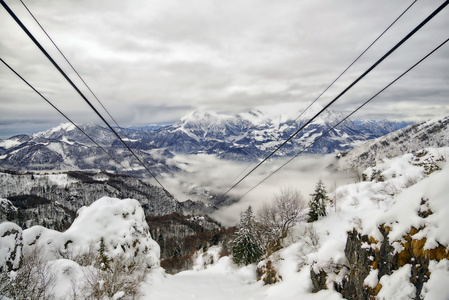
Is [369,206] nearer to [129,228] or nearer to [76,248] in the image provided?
[129,228]

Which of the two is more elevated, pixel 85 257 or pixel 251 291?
pixel 85 257

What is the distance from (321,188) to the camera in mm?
42844

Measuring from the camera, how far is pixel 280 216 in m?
41.1

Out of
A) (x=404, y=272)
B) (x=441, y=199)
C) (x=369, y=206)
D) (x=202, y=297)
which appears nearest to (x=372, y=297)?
(x=404, y=272)

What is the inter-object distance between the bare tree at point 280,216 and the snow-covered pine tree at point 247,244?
35.0 feet

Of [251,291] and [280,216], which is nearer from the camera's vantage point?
[251,291]

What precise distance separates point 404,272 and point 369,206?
95.1ft

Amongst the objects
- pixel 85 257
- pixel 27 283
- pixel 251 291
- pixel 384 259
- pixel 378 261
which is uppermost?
pixel 384 259

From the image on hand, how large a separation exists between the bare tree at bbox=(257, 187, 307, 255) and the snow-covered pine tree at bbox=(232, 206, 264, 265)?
1068 cm

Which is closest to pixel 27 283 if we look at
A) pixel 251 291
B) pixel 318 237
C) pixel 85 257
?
pixel 85 257

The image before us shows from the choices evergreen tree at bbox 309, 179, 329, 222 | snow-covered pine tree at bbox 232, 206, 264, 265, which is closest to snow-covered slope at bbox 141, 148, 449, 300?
evergreen tree at bbox 309, 179, 329, 222

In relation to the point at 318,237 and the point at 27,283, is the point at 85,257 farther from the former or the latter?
the point at 318,237

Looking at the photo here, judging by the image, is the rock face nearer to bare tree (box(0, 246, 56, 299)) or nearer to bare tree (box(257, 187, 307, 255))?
bare tree (box(257, 187, 307, 255))

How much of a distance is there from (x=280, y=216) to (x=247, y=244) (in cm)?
1729
